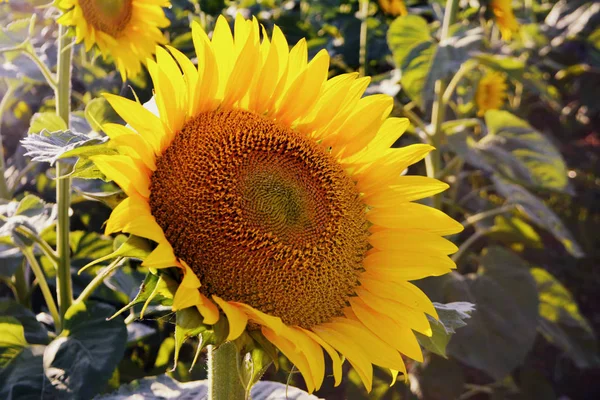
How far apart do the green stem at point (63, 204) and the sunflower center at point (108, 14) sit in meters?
0.05

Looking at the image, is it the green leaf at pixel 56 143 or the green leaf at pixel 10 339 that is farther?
the green leaf at pixel 10 339

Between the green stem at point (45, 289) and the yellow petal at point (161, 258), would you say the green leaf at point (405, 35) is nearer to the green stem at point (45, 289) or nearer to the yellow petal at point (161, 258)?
the green stem at point (45, 289)

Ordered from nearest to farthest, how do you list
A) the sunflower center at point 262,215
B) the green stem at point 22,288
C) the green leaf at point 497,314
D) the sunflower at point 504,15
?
the sunflower center at point 262,215
the green stem at point 22,288
the green leaf at point 497,314
the sunflower at point 504,15

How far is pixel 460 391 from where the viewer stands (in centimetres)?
176

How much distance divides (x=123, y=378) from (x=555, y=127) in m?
2.40

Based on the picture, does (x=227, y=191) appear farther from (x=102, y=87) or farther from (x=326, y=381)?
(x=326, y=381)

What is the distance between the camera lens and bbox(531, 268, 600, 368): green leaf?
1875 millimetres

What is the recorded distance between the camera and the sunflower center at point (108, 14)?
1.08 m

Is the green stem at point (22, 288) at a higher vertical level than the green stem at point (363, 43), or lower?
lower

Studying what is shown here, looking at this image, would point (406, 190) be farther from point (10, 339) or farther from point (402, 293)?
point (10, 339)

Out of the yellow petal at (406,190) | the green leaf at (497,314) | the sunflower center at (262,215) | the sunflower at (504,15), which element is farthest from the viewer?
the sunflower at (504,15)

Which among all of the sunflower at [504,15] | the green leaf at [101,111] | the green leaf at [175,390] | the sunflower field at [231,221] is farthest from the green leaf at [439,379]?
the green leaf at [101,111]

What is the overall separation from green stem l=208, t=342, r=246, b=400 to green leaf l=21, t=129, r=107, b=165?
0.22 metres

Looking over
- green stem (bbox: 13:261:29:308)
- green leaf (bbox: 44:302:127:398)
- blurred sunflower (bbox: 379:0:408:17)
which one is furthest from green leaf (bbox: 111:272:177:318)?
blurred sunflower (bbox: 379:0:408:17)
